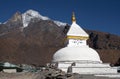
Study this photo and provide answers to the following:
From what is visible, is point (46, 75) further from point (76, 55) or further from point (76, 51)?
point (76, 51)

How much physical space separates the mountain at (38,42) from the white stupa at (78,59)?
169 ft

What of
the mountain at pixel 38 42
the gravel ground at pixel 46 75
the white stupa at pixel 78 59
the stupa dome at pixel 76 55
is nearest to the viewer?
the gravel ground at pixel 46 75

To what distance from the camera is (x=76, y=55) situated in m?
29.7

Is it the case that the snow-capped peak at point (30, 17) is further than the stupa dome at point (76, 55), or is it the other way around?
the snow-capped peak at point (30, 17)

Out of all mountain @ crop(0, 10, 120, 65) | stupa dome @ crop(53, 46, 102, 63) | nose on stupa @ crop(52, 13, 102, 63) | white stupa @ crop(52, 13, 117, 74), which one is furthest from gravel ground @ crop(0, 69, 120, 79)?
mountain @ crop(0, 10, 120, 65)

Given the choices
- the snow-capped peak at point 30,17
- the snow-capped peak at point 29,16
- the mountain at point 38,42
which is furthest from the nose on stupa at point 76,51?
the snow-capped peak at point 29,16

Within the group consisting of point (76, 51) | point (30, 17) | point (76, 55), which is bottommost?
point (76, 55)

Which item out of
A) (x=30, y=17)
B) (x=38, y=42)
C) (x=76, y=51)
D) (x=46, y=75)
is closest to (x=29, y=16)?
(x=30, y=17)

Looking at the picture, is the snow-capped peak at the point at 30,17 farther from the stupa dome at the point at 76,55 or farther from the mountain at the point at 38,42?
the stupa dome at the point at 76,55

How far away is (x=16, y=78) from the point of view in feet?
86.4

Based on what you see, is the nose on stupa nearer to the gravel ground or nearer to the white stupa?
the white stupa

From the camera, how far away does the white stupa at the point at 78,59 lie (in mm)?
28250

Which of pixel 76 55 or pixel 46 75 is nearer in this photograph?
pixel 46 75

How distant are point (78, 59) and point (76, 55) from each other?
1.38 ft
